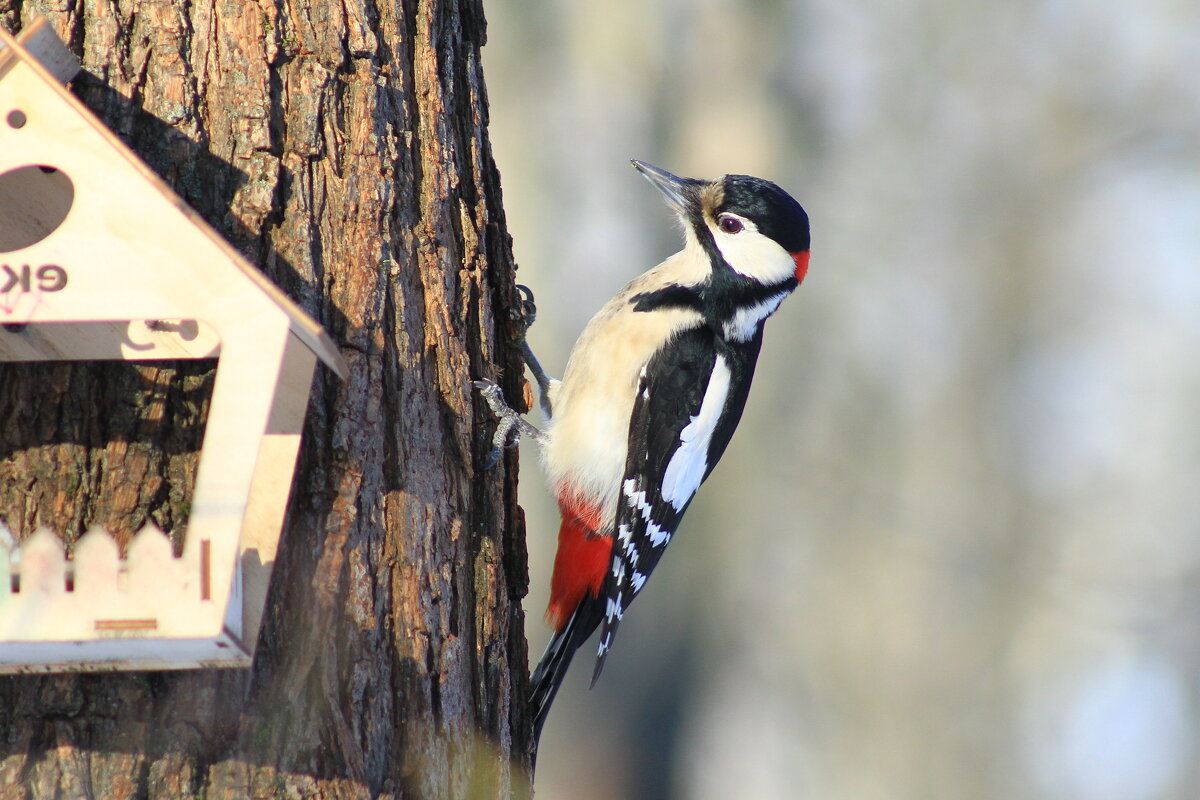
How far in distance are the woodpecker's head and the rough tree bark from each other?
1.44m

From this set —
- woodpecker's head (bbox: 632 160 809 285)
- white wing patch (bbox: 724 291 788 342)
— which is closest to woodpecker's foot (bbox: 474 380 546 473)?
white wing patch (bbox: 724 291 788 342)

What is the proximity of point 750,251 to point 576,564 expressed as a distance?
3.79 feet

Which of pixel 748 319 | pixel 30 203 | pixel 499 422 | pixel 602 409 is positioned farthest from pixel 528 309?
pixel 30 203

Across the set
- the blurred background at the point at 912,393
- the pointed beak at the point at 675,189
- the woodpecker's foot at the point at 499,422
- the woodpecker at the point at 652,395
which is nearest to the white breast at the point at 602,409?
the woodpecker at the point at 652,395

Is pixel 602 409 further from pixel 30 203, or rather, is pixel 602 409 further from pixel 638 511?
pixel 30 203

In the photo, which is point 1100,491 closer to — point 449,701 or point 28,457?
point 449,701

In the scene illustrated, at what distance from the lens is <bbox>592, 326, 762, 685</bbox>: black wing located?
11.3 ft

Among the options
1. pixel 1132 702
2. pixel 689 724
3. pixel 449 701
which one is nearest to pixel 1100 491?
pixel 1132 702

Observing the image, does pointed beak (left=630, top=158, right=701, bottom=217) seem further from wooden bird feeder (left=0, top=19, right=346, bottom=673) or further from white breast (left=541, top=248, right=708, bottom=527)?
wooden bird feeder (left=0, top=19, right=346, bottom=673)

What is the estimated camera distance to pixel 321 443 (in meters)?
2.01

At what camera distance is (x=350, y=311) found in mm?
2096

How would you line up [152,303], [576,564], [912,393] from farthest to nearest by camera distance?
[912,393]
[576,564]
[152,303]

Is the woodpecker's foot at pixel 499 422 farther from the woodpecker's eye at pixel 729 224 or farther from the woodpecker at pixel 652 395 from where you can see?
the woodpecker's eye at pixel 729 224

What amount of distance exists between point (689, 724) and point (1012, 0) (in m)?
5.39
